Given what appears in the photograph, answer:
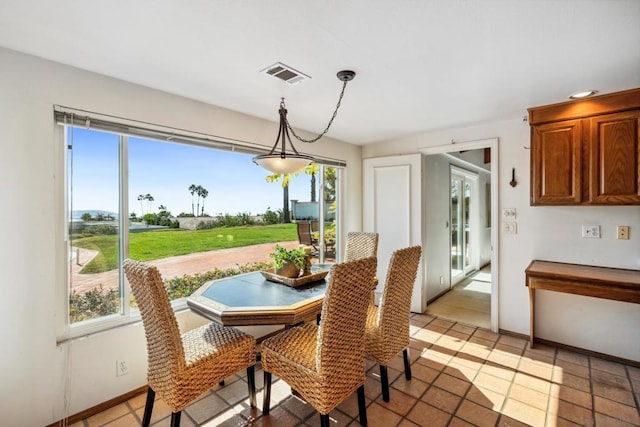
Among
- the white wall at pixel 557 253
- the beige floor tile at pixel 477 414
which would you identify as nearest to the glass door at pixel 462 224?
the white wall at pixel 557 253

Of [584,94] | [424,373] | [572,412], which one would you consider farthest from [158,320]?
[584,94]

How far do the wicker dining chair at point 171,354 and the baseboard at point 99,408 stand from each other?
0.42m

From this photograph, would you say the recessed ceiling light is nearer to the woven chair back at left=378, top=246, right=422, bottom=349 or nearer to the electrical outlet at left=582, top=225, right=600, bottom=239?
the electrical outlet at left=582, top=225, right=600, bottom=239

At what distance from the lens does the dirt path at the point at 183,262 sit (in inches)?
81.7

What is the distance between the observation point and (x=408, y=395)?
7.22ft

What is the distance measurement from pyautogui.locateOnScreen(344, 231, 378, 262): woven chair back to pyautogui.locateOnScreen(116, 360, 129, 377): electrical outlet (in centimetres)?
202

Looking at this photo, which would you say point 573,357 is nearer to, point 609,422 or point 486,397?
point 609,422

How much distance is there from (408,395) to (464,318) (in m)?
1.84

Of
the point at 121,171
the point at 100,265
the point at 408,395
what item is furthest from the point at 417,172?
the point at 100,265

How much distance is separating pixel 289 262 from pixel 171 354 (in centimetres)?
104

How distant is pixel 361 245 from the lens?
303 cm

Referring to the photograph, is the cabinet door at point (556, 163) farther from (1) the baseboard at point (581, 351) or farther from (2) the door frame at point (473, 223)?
(2) the door frame at point (473, 223)

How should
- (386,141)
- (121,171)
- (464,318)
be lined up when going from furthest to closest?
(386,141)
(464,318)
(121,171)

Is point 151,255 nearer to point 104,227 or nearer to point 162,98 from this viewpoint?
point 104,227
